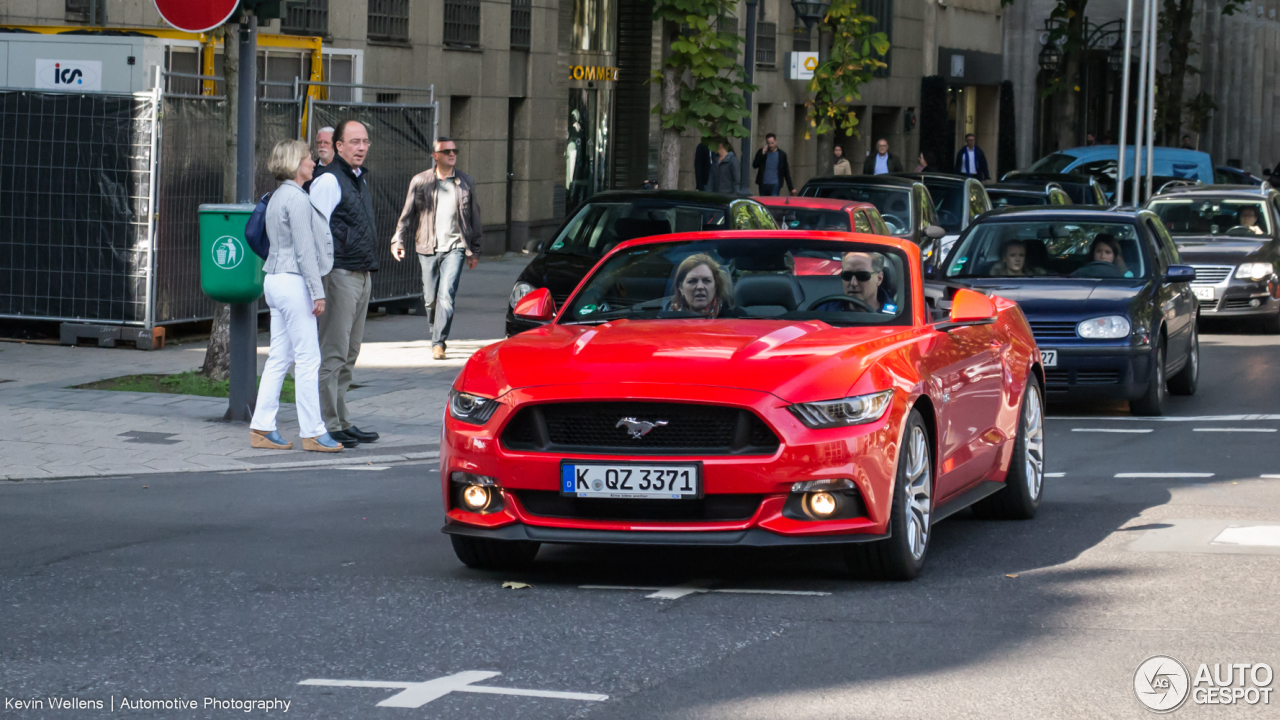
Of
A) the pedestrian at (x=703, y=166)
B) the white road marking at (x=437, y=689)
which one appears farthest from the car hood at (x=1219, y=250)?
the white road marking at (x=437, y=689)

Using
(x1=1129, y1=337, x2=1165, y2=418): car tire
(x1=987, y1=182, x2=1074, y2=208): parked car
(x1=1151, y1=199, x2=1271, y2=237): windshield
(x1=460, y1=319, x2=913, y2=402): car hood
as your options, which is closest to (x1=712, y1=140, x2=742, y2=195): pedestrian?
(x1=987, y1=182, x2=1074, y2=208): parked car

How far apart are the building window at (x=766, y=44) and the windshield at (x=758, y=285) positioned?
1402 inches

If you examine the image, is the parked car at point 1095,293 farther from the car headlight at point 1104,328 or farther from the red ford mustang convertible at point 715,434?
the red ford mustang convertible at point 715,434

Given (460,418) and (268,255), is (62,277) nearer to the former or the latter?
(268,255)

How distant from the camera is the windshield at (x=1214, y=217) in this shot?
72.6ft

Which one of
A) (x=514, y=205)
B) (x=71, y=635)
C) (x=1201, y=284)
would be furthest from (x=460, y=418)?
(x=514, y=205)

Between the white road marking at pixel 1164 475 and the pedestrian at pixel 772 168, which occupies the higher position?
the pedestrian at pixel 772 168

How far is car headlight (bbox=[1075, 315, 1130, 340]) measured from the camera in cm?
1363

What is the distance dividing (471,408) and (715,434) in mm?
980

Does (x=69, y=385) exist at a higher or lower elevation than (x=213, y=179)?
lower

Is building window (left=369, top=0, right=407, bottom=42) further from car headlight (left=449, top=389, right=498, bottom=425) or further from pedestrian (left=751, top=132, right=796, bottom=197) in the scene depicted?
car headlight (left=449, top=389, right=498, bottom=425)

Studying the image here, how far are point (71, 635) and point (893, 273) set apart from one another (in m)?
3.82

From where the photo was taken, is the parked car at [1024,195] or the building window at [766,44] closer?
the parked car at [1024,195]

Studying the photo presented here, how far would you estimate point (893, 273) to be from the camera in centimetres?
835
